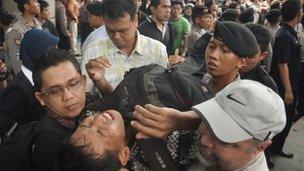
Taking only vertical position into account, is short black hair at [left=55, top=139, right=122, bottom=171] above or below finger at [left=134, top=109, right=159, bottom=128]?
below

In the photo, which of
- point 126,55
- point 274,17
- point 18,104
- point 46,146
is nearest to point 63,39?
point 274,17

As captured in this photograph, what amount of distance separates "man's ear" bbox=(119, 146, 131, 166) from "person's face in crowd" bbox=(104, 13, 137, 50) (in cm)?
135

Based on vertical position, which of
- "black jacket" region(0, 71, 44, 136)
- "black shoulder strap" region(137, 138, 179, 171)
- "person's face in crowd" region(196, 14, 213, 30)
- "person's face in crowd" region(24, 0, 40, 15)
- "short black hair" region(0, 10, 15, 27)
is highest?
"black shoulder strap" region(137, 138, 179, 171)

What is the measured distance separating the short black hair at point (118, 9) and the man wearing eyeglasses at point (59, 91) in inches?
29.1

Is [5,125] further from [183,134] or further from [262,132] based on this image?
[262,132]

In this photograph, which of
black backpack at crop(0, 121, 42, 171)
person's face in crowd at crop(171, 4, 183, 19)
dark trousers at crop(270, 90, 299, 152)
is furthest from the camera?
person's face in crowd at crop(171, 4, 183, 19)

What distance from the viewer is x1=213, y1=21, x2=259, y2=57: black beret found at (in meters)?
2.29

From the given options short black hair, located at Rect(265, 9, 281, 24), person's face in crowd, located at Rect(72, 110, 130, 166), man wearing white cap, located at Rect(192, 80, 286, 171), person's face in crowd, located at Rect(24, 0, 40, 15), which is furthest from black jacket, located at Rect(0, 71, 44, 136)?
short black hair, located at Rect(265, 9, 281, 24)

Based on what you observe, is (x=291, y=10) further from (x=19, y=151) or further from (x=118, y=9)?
(x=19, y=151)

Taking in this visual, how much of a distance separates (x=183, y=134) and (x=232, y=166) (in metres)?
0.26

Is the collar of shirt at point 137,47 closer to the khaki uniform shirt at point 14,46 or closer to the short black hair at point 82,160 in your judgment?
the short black hair at point 82,160

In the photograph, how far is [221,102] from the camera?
5.06 feet

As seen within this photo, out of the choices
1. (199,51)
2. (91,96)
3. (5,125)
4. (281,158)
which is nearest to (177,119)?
(91,96)

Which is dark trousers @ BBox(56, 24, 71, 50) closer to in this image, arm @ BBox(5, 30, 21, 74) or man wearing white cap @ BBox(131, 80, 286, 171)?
arm @ BBox(5, 30, 21, 74)
